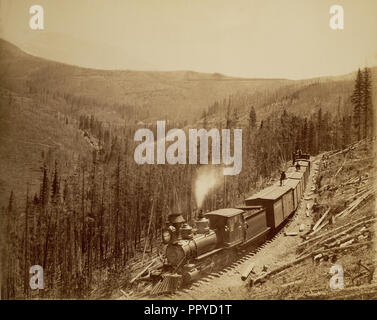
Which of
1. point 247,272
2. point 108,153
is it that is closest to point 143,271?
point 247,272

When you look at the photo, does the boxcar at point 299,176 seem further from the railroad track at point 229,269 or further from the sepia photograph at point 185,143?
the railroad track at point 229,269

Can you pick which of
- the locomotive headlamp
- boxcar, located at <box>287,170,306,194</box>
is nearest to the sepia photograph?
boxcar, located at <box>287,170,306,194</box>

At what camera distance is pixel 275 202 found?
36.0ft

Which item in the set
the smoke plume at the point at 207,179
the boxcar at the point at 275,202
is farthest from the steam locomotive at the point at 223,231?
the smoke plume at the point at 207,179

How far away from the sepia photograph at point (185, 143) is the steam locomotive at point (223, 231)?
7 centimetres

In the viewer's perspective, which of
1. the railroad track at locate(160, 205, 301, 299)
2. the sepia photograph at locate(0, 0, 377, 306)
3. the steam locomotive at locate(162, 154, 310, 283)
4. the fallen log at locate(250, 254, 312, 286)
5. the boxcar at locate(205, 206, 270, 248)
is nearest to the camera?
the steam locomotive at locate(162, 154, 310, 283)

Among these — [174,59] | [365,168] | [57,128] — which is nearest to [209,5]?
[174,59]

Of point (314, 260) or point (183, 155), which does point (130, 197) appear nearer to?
point (183, 155)

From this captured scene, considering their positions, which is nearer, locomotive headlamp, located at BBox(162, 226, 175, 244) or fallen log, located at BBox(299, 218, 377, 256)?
locomotive headlamp, located at BBox(162, 226, 175, 244)

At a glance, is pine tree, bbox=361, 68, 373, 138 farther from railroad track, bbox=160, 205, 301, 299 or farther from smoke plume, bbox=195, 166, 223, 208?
smoke plume, bbox=195, 166, 223, 208

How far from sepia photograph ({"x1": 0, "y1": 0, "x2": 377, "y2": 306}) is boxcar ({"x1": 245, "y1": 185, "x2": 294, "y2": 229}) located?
0.05 meters

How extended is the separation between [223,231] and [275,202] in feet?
4.89

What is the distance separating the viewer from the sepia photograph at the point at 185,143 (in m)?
11.1

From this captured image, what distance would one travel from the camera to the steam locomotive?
33.1 ft
